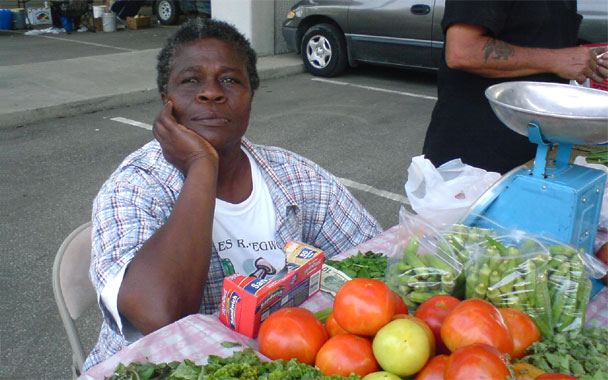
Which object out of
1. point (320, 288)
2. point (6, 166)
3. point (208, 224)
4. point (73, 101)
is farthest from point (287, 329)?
point (73, 101)

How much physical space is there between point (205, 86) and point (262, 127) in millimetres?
4599

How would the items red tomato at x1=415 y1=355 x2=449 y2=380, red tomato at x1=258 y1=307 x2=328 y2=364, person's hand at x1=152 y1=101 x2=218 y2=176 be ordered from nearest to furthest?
red tomato at x1=415 y1=355 x2=449 y2=380 < red tomato at x1=258 y1=307 x2=328 y2=364 < person's hand at x1=152 y1=101 x2=218 y2=176

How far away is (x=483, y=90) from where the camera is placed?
8.12 feet

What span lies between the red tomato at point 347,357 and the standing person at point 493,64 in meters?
1.51

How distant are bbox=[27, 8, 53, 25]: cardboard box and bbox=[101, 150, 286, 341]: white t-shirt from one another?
13.7 m

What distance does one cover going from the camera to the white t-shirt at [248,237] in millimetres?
1850

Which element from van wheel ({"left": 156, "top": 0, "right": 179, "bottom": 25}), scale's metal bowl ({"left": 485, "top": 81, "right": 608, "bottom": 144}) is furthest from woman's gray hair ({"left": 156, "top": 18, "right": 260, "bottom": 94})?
van wheel ({"left": 156, "top": 0, "right": 179, "bottom": 25})

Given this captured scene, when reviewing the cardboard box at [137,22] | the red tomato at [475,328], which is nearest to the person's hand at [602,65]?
the red tomato at [475,328]

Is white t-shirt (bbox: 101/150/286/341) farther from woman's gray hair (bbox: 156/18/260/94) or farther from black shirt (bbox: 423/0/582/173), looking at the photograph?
black shirt (bbox: 423/0/582/173)

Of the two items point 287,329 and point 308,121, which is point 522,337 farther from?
point 308,121

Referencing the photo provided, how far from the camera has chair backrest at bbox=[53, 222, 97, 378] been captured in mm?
1790

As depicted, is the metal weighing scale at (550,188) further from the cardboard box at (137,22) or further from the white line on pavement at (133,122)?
the cardboard box at (137,22)

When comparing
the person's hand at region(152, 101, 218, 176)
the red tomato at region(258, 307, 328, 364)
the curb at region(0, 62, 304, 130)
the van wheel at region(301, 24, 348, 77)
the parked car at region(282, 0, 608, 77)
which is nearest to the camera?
the red tomato at region(258, 307, 328, 364)

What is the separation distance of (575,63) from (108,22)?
42.7ft
